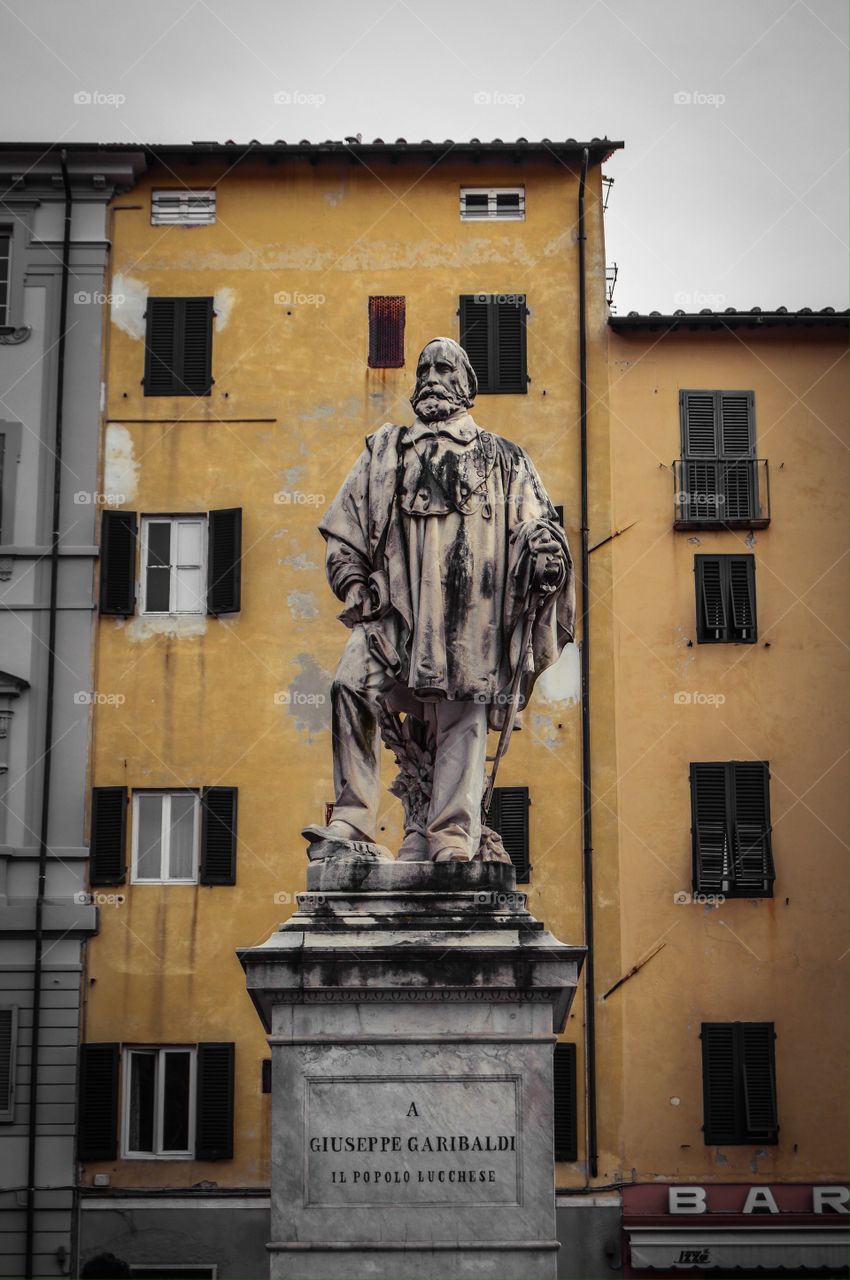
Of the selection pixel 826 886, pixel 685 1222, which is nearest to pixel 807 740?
pixel 826 886

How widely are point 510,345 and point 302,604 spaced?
524 cm

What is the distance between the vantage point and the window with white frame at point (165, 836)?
28938 millimetres

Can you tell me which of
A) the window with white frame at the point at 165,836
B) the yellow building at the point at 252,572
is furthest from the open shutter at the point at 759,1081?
the window with white frame at the point at 165,836

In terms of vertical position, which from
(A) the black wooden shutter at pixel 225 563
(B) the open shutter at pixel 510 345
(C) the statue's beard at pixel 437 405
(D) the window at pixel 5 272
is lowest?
(C) the statue's beard at pixel 437 405

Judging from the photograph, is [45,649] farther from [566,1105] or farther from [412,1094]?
[412,1094]

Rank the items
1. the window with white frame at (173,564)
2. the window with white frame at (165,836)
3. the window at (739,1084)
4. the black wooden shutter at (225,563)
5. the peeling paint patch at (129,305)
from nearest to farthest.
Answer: the window at (739,1084)
the window with white frame at (165,836)
the black wooden shutter at (225,563)
the window with white frame at (173,564)
the peeling paint patch at (129,305)

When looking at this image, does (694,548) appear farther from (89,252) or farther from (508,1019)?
(508,1019)

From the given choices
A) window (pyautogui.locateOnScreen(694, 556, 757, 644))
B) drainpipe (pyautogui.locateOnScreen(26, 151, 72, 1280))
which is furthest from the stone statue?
window (pyautogui.locateOnScreen(694, 556, 757, 644))

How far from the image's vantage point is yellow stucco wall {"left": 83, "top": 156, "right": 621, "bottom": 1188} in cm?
2850

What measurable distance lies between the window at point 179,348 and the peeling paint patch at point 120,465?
0.84 metres

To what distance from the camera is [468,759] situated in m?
11.3

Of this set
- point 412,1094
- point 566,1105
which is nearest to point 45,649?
point 566,1105

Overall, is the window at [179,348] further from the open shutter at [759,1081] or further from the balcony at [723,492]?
the open shutter at [759,1081]

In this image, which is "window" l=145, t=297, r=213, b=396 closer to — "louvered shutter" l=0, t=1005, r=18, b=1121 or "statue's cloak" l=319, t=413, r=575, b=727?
"louvered shutter" l=0, t=1005, r=18, b=1121
